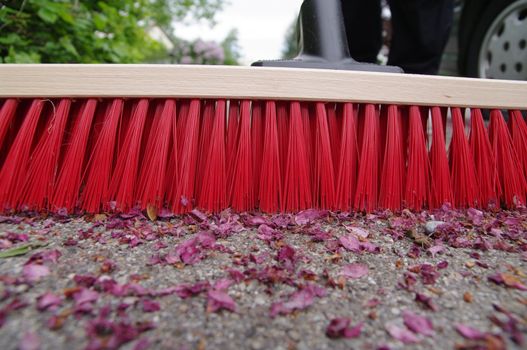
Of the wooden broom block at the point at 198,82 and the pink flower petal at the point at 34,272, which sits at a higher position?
the wooden broom block at the point at 198,82

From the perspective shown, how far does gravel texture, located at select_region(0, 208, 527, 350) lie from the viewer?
20.1 inches

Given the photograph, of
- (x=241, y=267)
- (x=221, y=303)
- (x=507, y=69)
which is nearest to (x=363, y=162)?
(x=241, y=267)

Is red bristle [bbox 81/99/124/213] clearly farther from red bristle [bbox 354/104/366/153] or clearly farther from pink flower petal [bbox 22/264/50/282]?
red bristle [bbox 354/104/366/153]

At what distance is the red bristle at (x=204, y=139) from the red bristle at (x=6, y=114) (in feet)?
1.69

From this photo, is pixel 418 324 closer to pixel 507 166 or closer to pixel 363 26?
pixel 507 166

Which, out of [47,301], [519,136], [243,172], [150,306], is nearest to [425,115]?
[519,136]

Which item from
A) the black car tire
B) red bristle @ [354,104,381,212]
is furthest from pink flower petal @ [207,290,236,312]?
the black car tire

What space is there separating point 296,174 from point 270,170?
74 millimetres

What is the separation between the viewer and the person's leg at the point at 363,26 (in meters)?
1.67

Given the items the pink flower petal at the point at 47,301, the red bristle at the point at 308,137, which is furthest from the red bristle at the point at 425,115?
the pink flower petal at the point at 47,301

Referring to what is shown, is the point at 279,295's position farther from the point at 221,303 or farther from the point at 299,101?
the point at 299,101

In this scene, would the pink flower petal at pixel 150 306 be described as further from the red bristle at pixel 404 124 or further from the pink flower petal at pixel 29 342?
the red bristle at pixel 404 124

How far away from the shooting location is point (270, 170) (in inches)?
38.0

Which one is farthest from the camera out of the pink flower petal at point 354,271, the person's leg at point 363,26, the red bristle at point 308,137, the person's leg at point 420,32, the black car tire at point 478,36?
the black car tire at point 478,36
